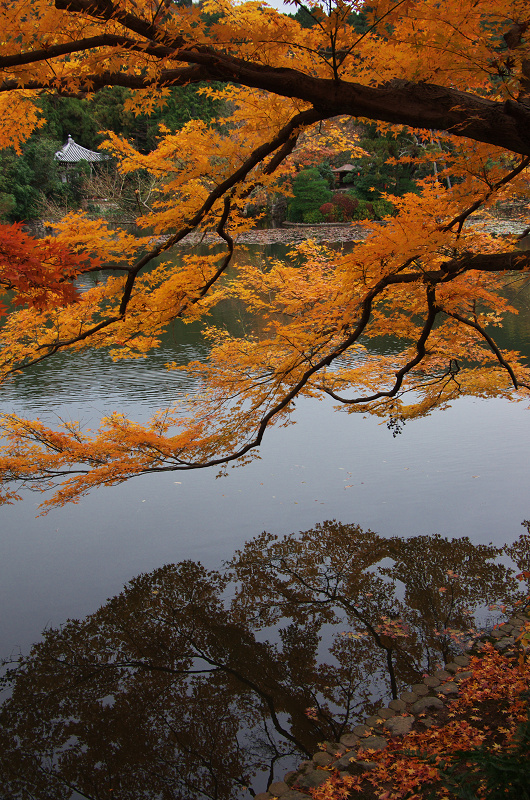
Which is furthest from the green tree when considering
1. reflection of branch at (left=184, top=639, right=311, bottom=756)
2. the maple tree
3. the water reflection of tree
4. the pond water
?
reflection of branch at (left=184, top=639, right=311, bottom=756)

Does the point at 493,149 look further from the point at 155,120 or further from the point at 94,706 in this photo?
the point at 155,120

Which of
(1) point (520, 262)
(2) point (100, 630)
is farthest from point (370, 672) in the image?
(1) point (520, 262)

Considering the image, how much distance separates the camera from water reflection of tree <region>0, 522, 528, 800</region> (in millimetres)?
3592

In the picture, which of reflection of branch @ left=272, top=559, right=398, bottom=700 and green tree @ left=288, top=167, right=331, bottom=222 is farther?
green tree @ left=288, top=167, right=331, bottom=222

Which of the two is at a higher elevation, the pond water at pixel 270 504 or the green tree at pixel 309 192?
the green tree at pixel 309 192

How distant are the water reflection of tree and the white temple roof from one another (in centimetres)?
2503

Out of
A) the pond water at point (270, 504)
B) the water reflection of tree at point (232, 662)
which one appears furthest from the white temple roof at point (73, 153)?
the water reflection of tree at point (232, 662)

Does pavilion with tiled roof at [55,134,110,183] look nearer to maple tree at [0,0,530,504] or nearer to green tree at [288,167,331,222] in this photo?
green tree at [288,167,331,222]

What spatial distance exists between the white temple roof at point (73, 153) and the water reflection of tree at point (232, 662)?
25027 mm

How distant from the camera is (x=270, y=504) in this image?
23.3 feet

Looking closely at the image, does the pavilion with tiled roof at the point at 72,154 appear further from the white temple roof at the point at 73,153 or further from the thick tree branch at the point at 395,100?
the thick tree branch at the point at 395,100

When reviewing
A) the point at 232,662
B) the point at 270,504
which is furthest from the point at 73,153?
the point at 232,662

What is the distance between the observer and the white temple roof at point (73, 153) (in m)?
25.9

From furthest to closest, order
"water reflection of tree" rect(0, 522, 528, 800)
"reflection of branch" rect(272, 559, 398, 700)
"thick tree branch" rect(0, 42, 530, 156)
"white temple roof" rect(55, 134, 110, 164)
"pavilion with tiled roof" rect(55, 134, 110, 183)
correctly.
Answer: "white temple roof" rect(55, 134, 110, 164) → "pavilion with tiled roof" rect(55, 134, 110, 183) → "reflection of branch" rect(272, 559, 398, 700) → "water reflection of tree" rect(0, 522, 528, 800) → "thick tree branch" rect(0, 42, 530, 156)
